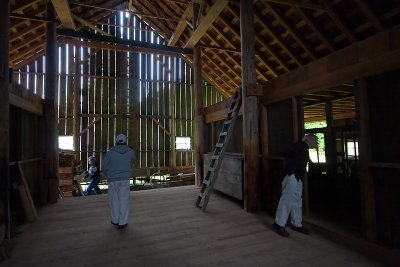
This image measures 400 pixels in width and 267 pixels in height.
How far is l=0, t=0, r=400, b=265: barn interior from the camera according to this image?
334 cm

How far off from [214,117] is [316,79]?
160 inches

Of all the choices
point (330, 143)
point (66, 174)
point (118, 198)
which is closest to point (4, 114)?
point (118, 198)

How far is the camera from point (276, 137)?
5109 mm

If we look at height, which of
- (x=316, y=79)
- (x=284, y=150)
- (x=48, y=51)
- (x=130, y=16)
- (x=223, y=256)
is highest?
(x=130, y=16)

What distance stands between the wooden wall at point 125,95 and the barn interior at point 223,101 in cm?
6

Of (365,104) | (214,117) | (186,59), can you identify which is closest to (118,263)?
(365,104)

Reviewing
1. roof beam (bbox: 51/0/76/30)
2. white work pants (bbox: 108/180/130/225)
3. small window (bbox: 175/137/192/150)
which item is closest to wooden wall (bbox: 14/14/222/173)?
small window (bbox: 175/137/192/150)

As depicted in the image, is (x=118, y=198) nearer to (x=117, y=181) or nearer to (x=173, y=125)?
(x=117, y=181)

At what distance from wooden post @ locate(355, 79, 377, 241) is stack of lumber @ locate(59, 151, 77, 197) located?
10034 millimetres

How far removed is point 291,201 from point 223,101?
12.5 ft

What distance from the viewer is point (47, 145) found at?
6477mm

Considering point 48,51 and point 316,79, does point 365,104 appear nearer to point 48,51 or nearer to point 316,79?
point 316,79

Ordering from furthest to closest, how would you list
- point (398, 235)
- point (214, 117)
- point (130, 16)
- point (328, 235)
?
point (130, 16)
point (214, 117)
point (328, 235)
point (398, 235)

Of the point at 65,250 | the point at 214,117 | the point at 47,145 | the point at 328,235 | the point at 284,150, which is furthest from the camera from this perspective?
the point at 214,117
